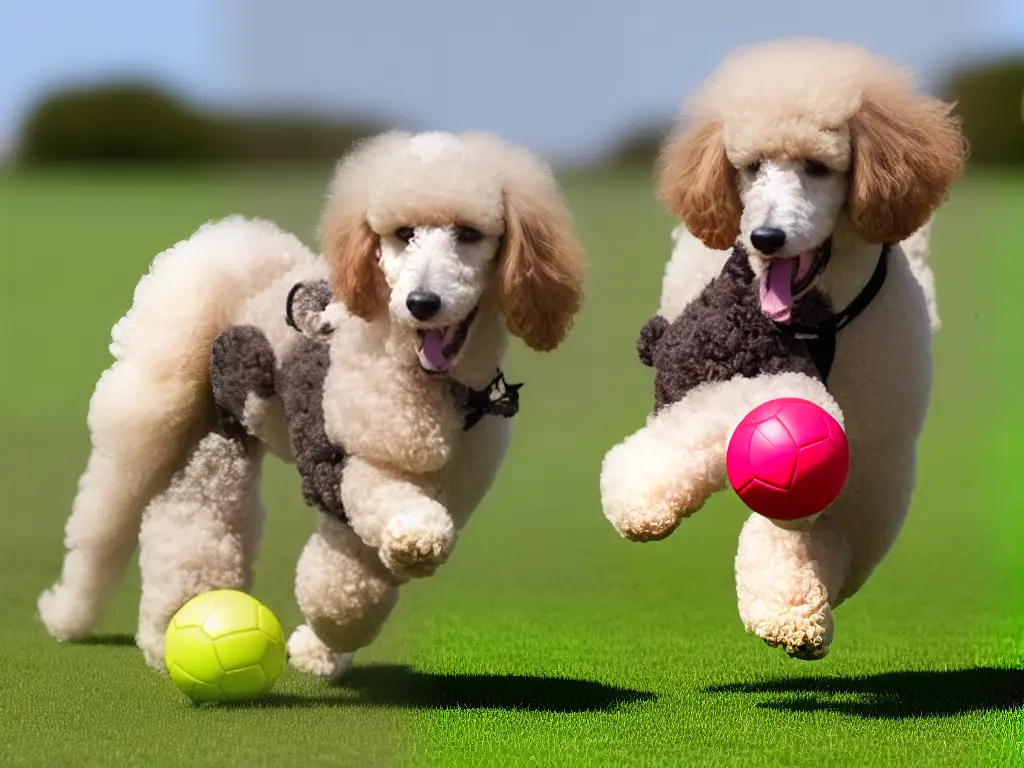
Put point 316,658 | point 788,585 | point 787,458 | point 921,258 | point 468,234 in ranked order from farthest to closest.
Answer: point 316,658 < point 921,258 < point 468,234 < point 788,585 < point 787,458

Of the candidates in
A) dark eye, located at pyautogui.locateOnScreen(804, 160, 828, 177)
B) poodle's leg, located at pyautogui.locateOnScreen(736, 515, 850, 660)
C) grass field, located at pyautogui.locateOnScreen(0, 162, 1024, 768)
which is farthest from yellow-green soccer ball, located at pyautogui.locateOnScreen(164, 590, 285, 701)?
dark eye, located at pyautogui.locateOnScreen(804, 160, 828, 177)

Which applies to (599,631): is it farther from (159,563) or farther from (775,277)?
(775,277)

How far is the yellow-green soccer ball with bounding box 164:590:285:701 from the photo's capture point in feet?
11.6

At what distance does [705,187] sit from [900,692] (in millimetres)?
1374

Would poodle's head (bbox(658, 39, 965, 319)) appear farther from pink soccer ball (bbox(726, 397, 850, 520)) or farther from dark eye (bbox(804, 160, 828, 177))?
pink soccer ball (bbox(726, 397, 850, 520))

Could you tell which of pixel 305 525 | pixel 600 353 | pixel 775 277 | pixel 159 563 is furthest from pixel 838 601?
pixel 600 353

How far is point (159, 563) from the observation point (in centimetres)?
407

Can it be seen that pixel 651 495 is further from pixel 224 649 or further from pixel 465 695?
pixel 224 649

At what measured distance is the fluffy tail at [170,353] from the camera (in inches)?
159

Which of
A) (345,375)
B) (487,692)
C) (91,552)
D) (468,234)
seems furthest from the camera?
(91,552)

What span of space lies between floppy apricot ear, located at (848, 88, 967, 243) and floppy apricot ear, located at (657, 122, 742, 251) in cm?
28

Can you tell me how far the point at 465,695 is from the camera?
3693 millimetres

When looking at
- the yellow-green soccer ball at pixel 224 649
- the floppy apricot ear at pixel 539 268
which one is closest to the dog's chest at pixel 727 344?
the floppy apricot ear at pixel 539 268

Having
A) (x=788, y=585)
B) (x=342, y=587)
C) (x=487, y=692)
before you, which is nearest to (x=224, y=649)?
(x=342, y=587)
